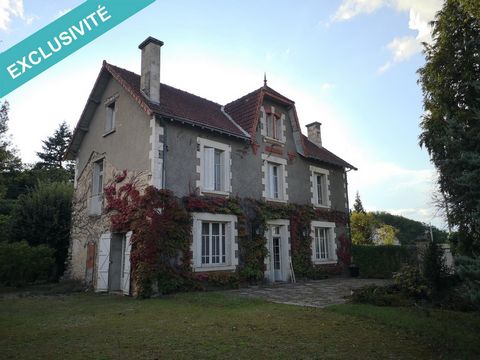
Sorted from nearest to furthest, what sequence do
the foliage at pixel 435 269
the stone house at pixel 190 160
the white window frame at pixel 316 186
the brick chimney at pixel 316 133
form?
the foliage at pixel 435 269
the stone house at pixel 190 160
the white window frame at pixel 316 186
the brick chimney at pixel 316 133

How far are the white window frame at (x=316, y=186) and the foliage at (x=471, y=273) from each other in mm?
11886

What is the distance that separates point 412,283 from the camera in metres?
9.46

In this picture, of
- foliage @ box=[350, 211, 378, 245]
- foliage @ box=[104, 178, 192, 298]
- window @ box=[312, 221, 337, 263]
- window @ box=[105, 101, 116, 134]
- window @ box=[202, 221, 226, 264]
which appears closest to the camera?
foliage @ box=[104, 178, 192, 298]

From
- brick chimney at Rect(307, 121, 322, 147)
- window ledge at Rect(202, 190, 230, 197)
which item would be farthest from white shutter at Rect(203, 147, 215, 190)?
brick chimney at Rect(307, 121, 322, 147)

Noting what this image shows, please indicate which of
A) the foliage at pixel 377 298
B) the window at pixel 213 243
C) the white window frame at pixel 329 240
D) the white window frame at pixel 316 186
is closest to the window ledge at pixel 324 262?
the white window frame at pixel 329 240

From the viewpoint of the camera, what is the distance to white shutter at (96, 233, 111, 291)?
12.1 m

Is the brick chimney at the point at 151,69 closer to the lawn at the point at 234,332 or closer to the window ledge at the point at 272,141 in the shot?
the window ledge at the point at 272,141

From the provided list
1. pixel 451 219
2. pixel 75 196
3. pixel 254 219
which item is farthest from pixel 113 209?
pixel 451 219

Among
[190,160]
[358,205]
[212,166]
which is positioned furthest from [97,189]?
[358,205]

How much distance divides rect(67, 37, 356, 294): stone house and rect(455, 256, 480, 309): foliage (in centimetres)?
813

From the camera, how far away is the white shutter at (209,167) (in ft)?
41.2

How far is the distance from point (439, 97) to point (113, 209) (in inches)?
416

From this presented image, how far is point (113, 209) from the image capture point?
1231cm

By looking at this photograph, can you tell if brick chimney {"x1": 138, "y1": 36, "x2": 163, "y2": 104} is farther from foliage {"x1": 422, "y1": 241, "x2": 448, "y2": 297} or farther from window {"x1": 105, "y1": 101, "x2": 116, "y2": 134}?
foliage {"x1": 422, "y1": 241, "x2": 448, "y2": 297}
